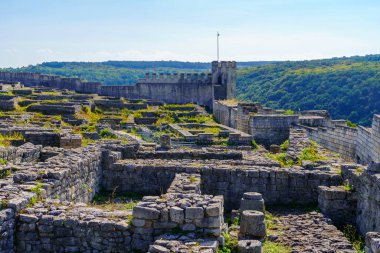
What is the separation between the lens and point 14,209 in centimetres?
787

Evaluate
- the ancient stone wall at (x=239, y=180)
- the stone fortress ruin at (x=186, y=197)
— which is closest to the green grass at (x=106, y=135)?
the stone fortress ruin at (x=186, y=197)

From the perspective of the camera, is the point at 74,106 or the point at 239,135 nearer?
the point at 239,135

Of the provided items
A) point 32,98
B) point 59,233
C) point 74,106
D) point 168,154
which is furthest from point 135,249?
point 32,98

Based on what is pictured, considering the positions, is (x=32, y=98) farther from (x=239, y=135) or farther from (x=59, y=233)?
(x=59, y=233)

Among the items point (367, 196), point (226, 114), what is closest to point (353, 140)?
point (367, 196)

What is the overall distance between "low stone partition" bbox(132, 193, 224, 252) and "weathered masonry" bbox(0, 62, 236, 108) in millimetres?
53093

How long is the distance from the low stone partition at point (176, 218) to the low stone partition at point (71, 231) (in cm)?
23

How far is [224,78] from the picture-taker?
2427 inches

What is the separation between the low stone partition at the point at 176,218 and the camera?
291 inches

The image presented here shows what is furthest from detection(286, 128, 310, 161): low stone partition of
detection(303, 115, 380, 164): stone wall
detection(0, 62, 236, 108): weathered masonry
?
detection(0, 62, 236, 108): weathered masonry

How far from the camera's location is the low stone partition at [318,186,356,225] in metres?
10.6

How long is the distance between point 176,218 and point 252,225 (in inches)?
73.5

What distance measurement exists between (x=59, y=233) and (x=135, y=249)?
1194 millimetres

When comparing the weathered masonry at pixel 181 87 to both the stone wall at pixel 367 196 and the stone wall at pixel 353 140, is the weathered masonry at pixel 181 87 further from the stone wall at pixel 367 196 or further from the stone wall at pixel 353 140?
the stone wall at pixel 367 196
